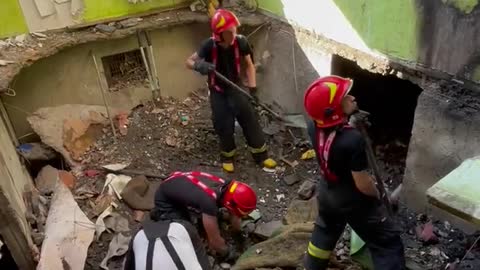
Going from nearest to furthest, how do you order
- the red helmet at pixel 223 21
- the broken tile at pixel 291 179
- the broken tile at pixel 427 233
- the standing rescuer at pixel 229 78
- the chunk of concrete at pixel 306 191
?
the broken tile at pixel 427 233 → the red helmet at pixel 223 21 → the standing rescuer at pixel 229 78 → the chunk of concrete at pixel 306 191 → the broken tile at pixel 291 179

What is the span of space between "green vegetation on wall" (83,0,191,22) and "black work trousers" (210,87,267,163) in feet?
5.97

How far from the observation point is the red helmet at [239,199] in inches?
159

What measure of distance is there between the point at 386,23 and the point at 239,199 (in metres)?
2.14

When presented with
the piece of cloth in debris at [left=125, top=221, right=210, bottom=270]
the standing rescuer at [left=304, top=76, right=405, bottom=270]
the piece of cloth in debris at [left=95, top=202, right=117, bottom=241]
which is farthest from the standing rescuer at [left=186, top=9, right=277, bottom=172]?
the piece of cloth in debris at [left=125, top=221, right=210, bottom=270]

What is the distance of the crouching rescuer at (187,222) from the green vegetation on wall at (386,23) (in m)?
1.88

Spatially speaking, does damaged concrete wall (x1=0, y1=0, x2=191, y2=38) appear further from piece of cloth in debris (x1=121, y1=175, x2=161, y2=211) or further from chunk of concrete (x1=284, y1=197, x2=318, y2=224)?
chunk of concrete (x1=284, y1=197, x2=318, y2=224)

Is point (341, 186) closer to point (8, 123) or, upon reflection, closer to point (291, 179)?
point (291, 179)

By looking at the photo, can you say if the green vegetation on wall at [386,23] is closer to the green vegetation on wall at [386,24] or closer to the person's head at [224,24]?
the green vegetation on wall at [386,24]

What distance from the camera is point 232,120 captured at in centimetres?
548

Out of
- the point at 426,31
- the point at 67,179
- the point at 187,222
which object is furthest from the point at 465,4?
the point at 67,179

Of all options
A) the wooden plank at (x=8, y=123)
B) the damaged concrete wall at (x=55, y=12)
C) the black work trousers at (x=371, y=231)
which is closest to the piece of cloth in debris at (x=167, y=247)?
the black work trousers at (x=371, y=231)

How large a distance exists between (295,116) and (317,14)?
4.79 feet

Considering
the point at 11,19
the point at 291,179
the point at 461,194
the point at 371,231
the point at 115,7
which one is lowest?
the point at 291,179

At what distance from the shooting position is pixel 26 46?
5734 millimetres
